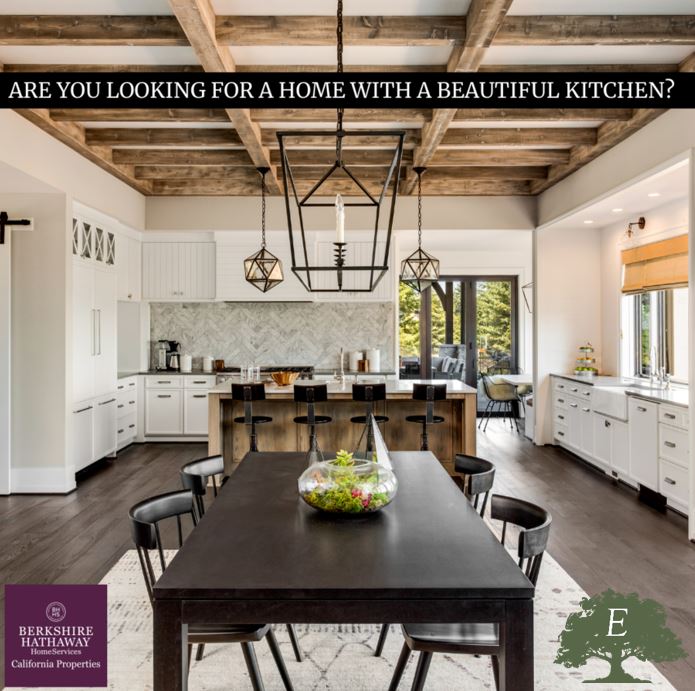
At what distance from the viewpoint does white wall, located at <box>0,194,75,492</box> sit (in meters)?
5.04

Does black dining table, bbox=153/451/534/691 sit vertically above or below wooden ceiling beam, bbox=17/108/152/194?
below

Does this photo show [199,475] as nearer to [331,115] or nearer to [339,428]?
[339,428]

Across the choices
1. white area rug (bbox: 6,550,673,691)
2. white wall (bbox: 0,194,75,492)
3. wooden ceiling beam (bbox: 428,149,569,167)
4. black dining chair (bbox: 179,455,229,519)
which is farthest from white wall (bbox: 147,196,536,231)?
white area rug (bbox: 6,550,673,691)

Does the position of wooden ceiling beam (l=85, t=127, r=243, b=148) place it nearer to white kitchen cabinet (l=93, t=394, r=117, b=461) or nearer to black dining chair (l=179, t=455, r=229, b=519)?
white kitchen cabinet (l=93, t=394, r=117, b=461)

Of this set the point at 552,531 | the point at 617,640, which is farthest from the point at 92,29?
the point at 552,531

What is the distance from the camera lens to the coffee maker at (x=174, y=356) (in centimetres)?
740

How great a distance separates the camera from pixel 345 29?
324 cm

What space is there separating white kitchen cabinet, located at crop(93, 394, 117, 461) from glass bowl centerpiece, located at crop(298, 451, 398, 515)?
174 inches

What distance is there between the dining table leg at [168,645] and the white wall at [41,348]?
4.10m

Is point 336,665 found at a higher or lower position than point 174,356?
lower

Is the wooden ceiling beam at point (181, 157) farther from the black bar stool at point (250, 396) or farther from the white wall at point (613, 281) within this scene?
the white wall at point (613, 281)

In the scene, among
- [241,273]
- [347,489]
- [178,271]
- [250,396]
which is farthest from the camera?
[178,271]

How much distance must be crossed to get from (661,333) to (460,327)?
3821 millimetres

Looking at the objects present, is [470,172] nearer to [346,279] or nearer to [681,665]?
[346,279]
